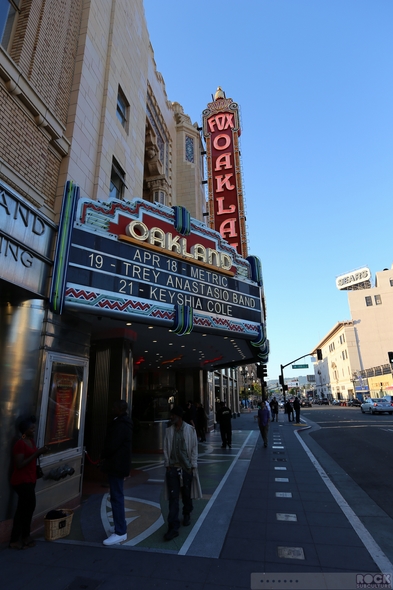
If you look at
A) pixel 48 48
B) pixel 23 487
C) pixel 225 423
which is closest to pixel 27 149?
pixel 48 48

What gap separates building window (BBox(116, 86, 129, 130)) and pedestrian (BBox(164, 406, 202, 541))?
10450 millimetres

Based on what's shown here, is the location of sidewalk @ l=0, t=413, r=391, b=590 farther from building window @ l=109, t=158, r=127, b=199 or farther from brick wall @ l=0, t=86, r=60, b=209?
building window @ l=109, t=158, r=127, b=199

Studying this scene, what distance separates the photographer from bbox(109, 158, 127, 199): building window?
1070 centimetres

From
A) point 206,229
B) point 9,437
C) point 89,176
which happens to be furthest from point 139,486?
point 89,176

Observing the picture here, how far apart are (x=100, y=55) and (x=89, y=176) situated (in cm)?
437

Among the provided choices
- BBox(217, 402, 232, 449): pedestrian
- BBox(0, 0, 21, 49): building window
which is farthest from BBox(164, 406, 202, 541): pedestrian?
BBox(0, 0, 21, 49): building window

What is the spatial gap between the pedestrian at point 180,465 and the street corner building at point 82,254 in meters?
2.36

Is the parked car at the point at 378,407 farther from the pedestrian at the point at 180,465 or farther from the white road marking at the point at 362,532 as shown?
the pedestrian at the point at 180,465

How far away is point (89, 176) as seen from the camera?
8875mm

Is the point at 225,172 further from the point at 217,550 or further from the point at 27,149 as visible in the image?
the point at 217,550

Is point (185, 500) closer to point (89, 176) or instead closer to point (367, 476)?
point (367, 476)

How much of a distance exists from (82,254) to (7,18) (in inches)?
219

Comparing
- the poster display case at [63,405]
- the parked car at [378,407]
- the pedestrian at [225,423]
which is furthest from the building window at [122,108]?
the parked car at [378,407]

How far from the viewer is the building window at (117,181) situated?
10.7m
